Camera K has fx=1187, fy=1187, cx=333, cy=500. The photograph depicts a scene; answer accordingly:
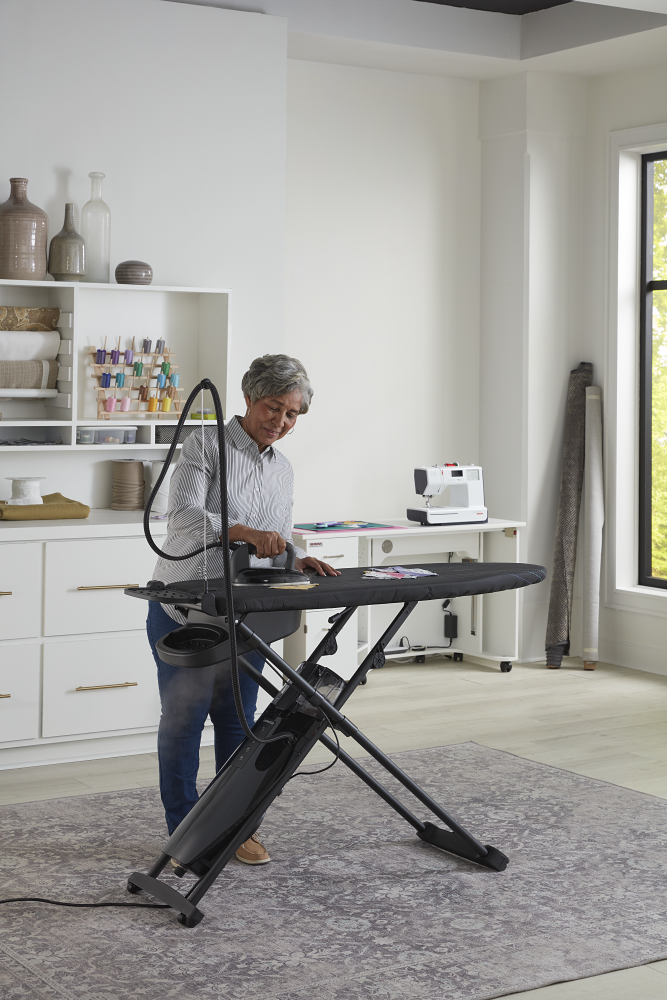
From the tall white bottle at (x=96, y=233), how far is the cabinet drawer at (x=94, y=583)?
109 cm

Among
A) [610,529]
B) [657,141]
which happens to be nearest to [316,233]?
[657,141]

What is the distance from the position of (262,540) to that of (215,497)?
282 mm

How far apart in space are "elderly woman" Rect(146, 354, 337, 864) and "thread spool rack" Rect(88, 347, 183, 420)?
1528mm

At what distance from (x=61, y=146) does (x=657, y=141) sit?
2.94m

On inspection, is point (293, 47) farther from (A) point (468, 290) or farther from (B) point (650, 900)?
(B) point (650, 900)

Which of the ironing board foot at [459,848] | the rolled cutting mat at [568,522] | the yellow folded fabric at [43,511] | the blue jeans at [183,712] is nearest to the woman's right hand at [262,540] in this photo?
the blue jeans at [183,712]

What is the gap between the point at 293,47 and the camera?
218 inches

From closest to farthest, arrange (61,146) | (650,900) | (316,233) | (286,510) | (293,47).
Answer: (650,900), (286,510), (61,146), (293,47), (316,233)

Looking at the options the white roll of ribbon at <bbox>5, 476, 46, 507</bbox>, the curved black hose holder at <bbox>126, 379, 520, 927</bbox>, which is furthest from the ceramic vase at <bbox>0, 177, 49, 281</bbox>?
the curved black hose holder at <bbox>126, 379, 520, 927</bbox>

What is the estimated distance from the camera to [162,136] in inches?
190

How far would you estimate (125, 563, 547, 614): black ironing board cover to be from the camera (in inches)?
109

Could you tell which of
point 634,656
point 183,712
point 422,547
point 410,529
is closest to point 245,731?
point 183,712

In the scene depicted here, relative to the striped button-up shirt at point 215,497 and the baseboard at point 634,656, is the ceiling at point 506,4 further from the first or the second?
the striped button-up shirt at point 215,497

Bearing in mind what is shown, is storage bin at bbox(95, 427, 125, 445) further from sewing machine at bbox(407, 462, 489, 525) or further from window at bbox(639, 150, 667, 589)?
window at bbox(639, 150, 667, 589)
